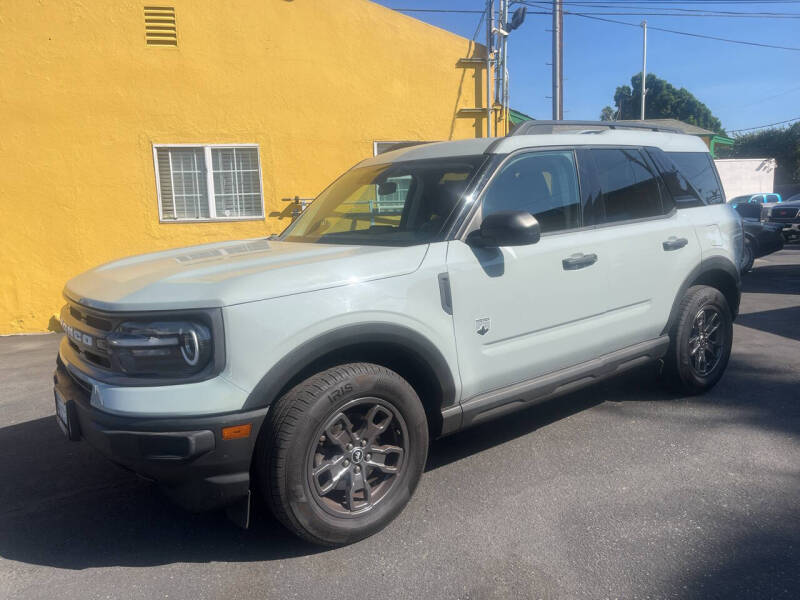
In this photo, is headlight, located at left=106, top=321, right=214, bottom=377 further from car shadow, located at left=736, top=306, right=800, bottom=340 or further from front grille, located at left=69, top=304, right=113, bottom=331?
car shadow, located at left=736, top=306, right=800, bottom=340

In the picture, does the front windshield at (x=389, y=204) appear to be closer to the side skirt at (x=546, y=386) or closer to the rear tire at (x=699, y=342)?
the side skirt at (x=546, y=386)

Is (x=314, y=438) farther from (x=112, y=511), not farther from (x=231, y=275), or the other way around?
(x=112, y=511)

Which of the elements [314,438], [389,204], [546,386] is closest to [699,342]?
[546,386]

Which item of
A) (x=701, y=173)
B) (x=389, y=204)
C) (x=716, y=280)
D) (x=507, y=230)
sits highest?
(x=701, y=173)

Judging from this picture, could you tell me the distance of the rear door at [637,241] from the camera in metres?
3.85

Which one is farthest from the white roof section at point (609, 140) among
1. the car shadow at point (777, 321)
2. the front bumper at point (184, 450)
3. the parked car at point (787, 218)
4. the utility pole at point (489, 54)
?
the parked car at point (787, 218)

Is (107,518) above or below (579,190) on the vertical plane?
below

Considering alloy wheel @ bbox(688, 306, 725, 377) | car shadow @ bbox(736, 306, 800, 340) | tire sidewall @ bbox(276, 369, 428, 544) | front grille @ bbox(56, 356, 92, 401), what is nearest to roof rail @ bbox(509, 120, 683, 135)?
alloy wheel @ bbox(688, 306, 725, 377)

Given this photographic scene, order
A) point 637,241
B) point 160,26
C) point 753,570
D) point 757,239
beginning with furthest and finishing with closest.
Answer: point 757,239 < point 160,26 < point 637,241 < point 753,570

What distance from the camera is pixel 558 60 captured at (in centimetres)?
1255

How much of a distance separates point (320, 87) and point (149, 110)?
2.25 meters

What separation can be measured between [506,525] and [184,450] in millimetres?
1532

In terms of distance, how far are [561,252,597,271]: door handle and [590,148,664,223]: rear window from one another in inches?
13.7

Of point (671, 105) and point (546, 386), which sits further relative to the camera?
point (671, 105)
